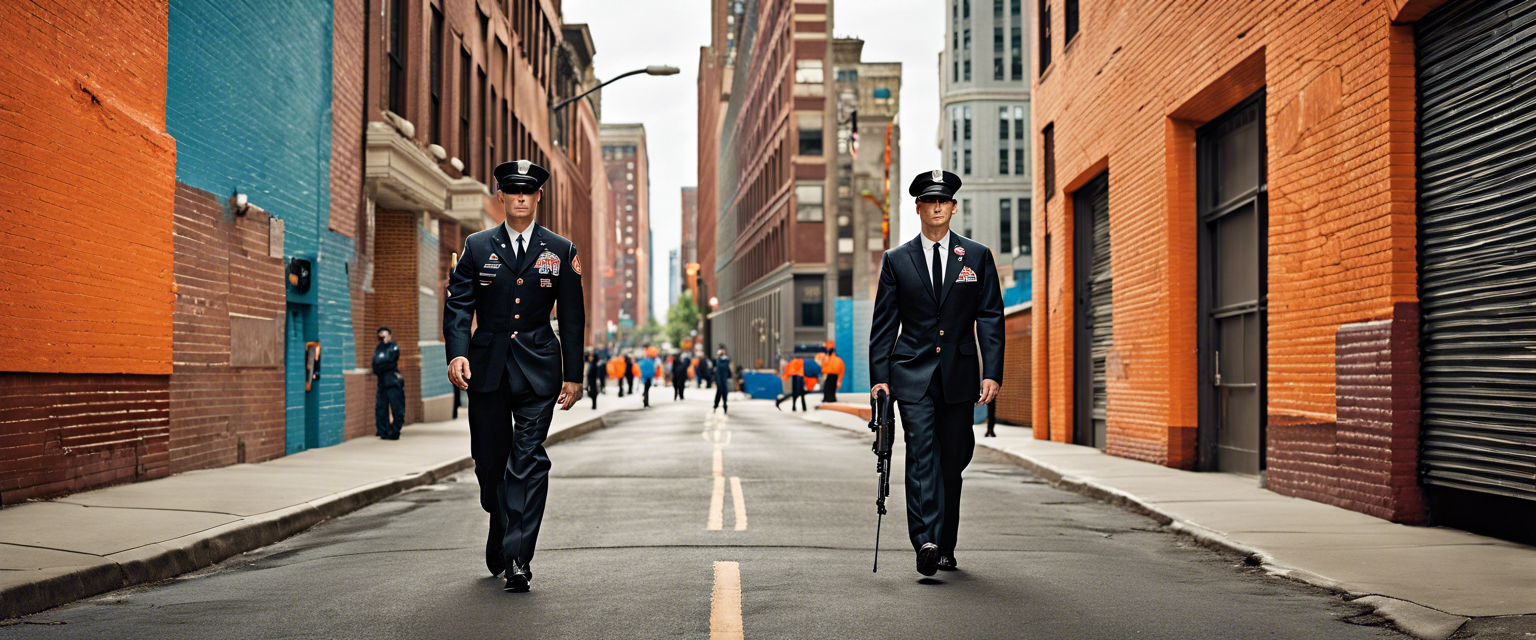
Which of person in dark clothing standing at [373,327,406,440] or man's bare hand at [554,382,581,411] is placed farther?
person in dark clothing standing at [373,327,406,440]

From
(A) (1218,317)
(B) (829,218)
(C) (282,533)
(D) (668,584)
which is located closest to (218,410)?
(C) (282,533)

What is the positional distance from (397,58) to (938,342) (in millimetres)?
16963

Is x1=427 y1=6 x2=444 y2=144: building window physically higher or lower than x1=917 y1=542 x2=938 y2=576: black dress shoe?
higher

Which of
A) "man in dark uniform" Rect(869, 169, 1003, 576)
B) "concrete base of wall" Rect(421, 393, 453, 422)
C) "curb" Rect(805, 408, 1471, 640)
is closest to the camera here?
"curb" Rect(805, 408, 1471, 640)

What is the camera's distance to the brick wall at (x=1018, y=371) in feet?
76.3

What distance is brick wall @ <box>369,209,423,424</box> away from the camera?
21.5m

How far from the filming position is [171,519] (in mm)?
8430

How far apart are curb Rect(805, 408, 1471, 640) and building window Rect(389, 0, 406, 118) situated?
43.4 ft

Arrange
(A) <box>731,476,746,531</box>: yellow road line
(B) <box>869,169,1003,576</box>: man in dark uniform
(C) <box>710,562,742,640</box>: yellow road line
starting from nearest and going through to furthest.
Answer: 1. (C) <box>710,562,742,640</box>: yellow road line
2. (B) <box>869,169,1003,576</box>: man in dark uniform
3. (A) <box>731,476,746,531</box>: yellow road line

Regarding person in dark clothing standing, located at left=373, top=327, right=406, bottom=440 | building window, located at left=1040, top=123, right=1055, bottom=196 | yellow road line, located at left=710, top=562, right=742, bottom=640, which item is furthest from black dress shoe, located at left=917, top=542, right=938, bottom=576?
building window, located at left=1040, top=123, right=1055, bottom=196

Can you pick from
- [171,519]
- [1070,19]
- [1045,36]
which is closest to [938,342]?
[171,519]

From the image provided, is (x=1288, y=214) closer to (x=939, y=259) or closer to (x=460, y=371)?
(x=939, y=259)

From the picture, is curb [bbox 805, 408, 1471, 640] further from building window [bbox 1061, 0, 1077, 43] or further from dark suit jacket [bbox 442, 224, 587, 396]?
building window [bbox 1061, 0, 1077, 43]

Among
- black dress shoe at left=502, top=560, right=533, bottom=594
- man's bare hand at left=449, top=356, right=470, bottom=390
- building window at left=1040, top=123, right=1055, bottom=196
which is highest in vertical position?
building window at left=1040, top=123, right=1055, bottom=196
